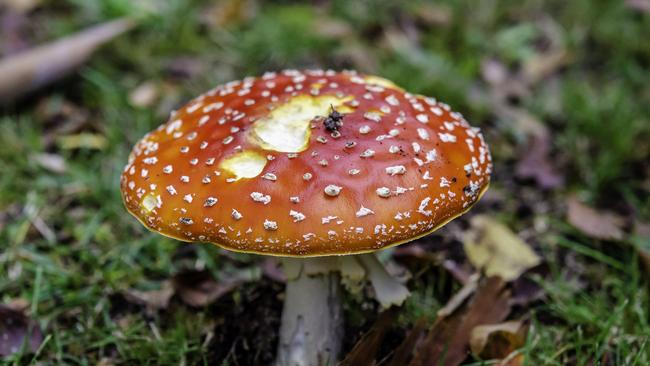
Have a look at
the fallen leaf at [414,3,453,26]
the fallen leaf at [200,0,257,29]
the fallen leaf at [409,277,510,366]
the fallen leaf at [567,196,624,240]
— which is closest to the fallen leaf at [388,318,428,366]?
the fallen leaf at [409,277,510,366]

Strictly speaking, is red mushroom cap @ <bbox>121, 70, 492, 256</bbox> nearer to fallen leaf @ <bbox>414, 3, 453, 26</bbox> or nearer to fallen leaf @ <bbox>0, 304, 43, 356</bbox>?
fallen leaf @ <bbox>0, 304, 43, 356</bbox>

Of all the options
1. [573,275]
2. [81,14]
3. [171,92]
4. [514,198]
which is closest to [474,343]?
[573,275]

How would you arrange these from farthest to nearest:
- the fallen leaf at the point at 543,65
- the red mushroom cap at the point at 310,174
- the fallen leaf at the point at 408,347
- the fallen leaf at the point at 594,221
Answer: the fallen leaf at the point at 543,65
the fallen leaf at the point at 594,221
the fallen leaf at the point at 408,347
the red mushroom cap at the point at 310,174

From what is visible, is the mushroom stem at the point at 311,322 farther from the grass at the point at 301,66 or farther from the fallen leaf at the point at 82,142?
the fallen leaf at the point at 82,142

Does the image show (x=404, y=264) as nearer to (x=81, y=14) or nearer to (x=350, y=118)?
(x=350, y=118)

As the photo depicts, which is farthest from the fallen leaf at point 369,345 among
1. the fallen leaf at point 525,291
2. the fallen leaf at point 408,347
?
the fallen leaf at point 525,291

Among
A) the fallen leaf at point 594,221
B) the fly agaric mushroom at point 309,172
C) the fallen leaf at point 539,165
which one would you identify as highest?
the fly agaric mushroom at point 309,172

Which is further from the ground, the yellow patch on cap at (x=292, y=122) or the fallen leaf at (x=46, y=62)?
the yellow patch on cap at (x=292, y=122)
